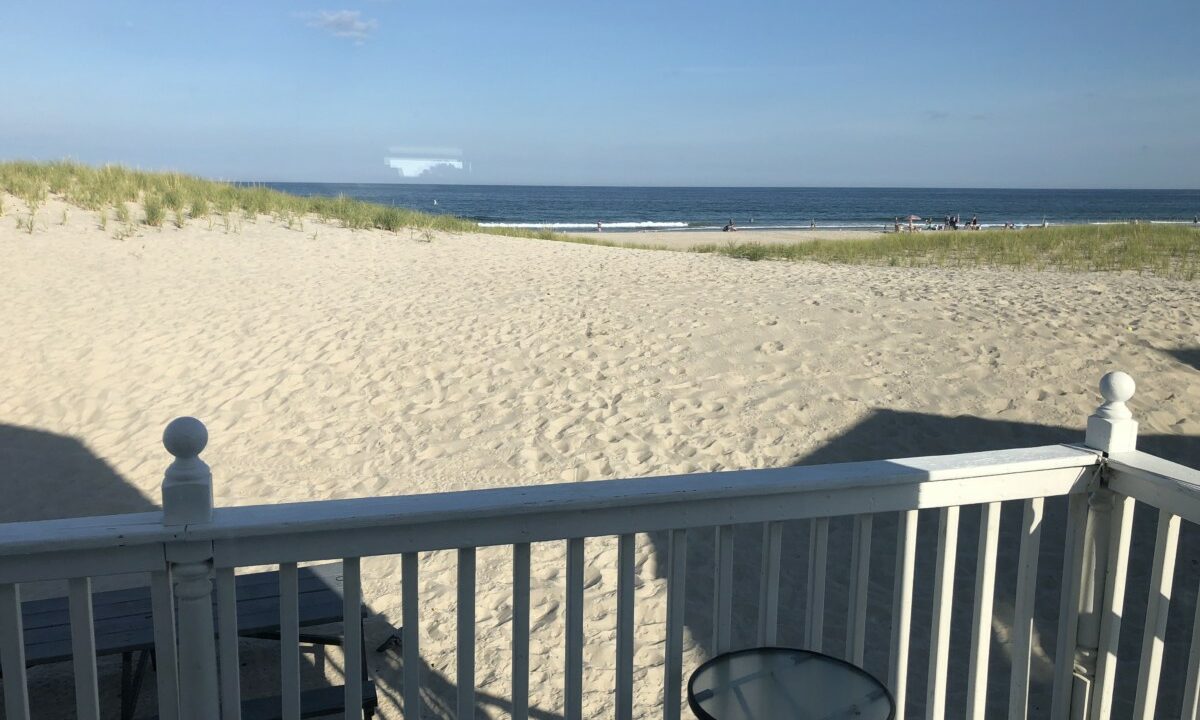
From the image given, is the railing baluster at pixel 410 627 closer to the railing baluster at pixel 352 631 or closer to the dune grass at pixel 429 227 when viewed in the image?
the railing baluster at pixel 352 631

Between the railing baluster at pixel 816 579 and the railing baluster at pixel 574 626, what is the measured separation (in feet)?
1.74

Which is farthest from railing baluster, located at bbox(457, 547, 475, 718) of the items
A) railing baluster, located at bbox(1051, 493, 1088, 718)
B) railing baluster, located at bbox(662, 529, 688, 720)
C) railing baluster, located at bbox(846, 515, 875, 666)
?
railing baluster, located at bbox(1051, 493, 1088, 718)

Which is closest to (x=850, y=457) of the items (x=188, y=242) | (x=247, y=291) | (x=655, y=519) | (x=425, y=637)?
(x=425, y=637)

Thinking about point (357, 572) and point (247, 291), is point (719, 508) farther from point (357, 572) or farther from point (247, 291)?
point (247, 291)

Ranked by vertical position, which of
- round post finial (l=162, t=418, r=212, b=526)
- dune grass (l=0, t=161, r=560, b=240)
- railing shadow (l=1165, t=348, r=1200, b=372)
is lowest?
railing shadow (l=1165, t=348, r=1200, b=372)

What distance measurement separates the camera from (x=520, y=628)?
206 cm

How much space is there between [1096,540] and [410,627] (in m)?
1.72

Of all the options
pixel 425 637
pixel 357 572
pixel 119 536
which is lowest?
pixel 425 637

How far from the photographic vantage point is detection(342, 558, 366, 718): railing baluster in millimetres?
1929

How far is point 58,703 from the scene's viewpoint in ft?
13.4

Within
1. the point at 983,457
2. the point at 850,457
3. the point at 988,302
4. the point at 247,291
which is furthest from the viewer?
the point at 247,291

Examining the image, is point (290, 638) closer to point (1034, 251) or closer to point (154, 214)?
point (154, 214)

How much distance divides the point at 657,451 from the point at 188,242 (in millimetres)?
11747

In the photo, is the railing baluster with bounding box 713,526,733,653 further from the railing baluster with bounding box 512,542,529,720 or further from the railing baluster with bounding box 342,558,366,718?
the railing baluster with bounding box 342,558,366,718
